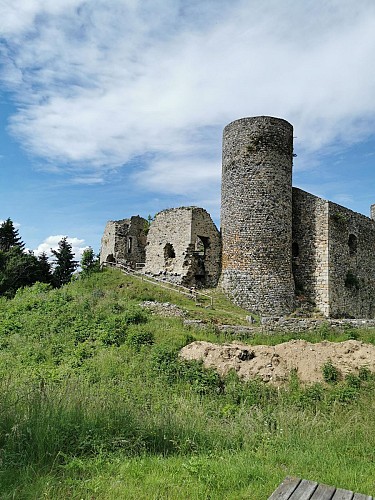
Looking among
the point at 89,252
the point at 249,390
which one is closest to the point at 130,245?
the point at 89,252

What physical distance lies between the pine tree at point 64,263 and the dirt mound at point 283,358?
115ft

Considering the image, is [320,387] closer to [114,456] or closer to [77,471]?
[114,456]

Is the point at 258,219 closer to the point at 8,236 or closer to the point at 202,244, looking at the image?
the point at 202,244

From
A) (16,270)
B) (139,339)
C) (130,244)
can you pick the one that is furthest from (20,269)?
(139,339)

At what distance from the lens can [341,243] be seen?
82.6ft

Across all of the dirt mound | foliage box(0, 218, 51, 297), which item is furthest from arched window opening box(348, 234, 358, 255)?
foliage box(0, 218, 51, 297)

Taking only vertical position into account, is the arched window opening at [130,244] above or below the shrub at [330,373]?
above

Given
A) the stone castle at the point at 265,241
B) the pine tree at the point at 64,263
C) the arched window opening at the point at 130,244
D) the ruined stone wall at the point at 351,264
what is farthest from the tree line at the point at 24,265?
the ruined stone wall at the point at 351,264

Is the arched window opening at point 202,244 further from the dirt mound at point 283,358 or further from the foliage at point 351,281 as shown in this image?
the dirt mound at point 283,358

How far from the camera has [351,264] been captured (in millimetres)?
25797

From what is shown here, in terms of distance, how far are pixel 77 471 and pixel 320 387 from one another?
5.68 meters

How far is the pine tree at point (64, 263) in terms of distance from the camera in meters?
45.0

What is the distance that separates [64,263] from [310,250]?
27.9 metres

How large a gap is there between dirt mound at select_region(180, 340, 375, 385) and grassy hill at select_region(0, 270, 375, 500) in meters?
0.40
